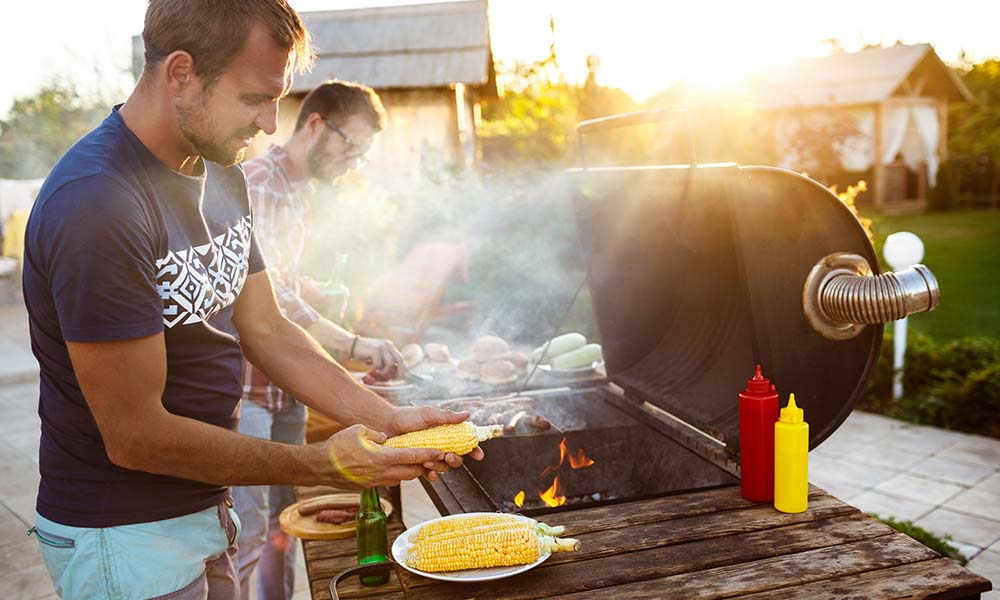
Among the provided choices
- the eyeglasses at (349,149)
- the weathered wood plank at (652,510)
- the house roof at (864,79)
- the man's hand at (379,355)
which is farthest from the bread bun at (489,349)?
the house roof at (864,79)

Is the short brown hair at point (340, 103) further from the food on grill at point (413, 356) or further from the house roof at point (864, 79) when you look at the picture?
the house roof at point (864, 79)

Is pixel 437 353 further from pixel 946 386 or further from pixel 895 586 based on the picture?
pixel 946 386

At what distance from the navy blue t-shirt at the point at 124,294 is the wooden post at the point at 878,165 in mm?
27009

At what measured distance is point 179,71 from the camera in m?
1.93

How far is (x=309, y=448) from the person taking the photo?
2064mm

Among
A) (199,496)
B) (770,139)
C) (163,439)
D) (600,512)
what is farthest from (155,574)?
(770,139)

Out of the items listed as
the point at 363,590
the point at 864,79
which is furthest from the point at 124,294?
the point at 864,79

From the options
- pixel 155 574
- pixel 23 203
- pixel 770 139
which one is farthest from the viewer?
pixel 23 203

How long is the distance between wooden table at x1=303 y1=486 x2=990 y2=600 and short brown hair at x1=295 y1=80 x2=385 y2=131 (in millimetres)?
2309

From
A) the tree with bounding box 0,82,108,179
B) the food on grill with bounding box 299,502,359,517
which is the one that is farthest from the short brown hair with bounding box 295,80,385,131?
the tree with bounding box 0,82,108,179

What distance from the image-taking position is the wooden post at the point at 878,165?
26.0 metres

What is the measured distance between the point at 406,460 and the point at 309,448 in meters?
A: 0.25

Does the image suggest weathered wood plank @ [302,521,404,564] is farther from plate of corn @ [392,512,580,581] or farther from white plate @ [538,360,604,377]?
white plate @ [538,360,604,377]

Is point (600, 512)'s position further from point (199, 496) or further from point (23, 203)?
point (23, 203)
